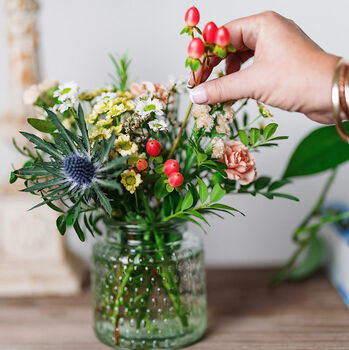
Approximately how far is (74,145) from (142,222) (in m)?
0.17

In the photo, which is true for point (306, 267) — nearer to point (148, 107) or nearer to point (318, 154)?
point (318, 154)

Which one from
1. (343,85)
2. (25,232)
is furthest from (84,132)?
(25,232)

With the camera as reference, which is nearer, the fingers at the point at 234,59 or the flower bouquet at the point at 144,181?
the flower bouquet at the point at 144,181

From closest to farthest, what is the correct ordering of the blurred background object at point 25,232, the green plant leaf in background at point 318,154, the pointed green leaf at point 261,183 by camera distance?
the pointed green leaf at point 261,183 → the green plant leaf in background at point 318,154 → the blurred background object at point 25,232

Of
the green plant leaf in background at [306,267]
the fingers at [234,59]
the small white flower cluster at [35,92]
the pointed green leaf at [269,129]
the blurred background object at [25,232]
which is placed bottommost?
the green plant leaf in background at [306,267]

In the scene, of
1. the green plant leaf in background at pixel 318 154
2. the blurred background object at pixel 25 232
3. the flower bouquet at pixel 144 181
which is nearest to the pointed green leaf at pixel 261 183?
the flower bouquet at pixel 144 181

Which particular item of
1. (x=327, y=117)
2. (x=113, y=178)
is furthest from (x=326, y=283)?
(x=113, y=178)

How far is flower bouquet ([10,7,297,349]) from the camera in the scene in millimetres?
653

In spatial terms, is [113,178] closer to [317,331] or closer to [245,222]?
[317,331]

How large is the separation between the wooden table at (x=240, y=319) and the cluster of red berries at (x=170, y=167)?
33 centimetres

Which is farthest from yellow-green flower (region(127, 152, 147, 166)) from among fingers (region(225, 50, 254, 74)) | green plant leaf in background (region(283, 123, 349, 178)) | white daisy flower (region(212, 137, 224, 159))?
green plant leaf in background (region(283, 123, 349, 178))

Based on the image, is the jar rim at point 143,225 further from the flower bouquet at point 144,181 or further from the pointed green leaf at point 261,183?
the pointed green leaf at point 261,183

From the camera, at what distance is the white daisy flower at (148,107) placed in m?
0.67

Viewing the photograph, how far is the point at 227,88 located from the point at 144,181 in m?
0.19
